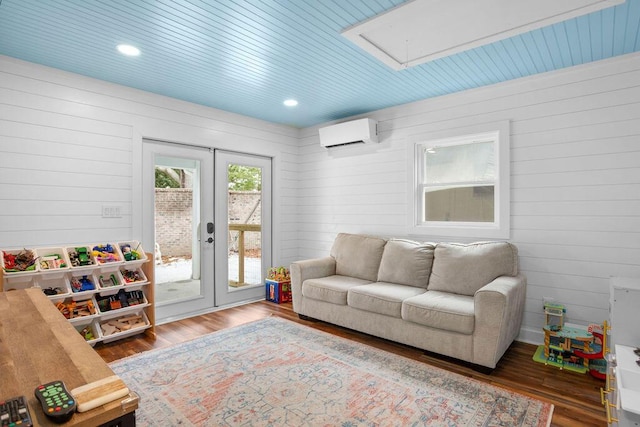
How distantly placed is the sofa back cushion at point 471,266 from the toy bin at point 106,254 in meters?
3.10

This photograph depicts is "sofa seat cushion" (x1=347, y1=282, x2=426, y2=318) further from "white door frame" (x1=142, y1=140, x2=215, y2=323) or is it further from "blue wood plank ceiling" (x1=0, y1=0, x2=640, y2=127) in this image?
"blue wood plank ceiling" (x1=0, y1=0, x2=640, y2=127)

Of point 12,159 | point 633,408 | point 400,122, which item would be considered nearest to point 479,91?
point 400,122

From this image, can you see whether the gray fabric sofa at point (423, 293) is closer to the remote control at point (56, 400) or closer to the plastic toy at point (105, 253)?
the plastic toy at point (105, 253)

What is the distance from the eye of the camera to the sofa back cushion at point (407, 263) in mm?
3570

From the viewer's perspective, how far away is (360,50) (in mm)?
2797

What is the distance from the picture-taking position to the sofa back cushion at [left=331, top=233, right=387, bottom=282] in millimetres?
3994

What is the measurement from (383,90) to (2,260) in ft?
A: 12.4

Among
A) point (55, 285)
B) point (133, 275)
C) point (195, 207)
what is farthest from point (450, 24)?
point (55, 285)

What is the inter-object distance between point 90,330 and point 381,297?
2716mm

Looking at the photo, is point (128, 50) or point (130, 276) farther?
point (130, 276)

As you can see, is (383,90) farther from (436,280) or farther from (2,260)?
(2,260)

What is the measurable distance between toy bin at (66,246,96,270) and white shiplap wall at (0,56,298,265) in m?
0.15

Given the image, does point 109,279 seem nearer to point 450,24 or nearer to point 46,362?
point 46,362

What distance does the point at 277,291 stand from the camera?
4.73 m
